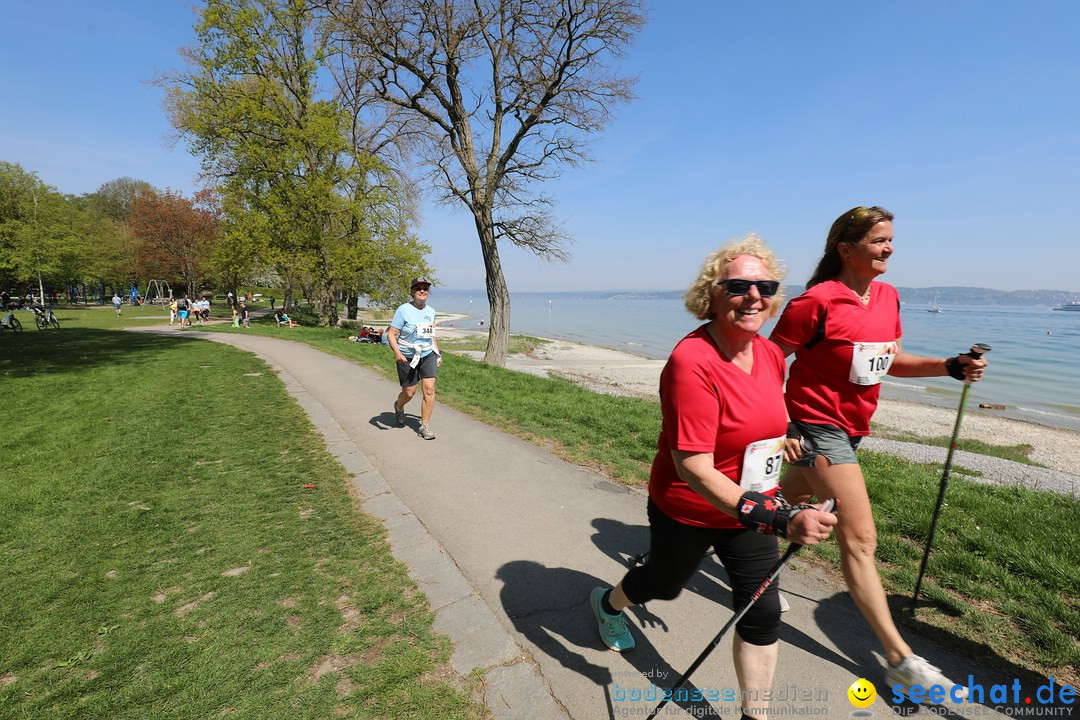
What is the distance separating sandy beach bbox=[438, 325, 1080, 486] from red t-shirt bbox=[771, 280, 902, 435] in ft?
33.2

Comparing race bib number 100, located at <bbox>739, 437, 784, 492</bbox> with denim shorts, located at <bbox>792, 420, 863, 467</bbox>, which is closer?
race bib number 100, located at <bbox>739, 437, 784, 492</bbox>

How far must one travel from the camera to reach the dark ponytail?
2.34 meters

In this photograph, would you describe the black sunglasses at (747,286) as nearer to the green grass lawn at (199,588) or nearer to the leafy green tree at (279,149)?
the green grass lawn at (199,588)

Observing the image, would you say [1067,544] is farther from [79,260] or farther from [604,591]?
[79,260]

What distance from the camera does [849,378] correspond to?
2.36m

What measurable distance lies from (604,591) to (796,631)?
1113 millimetres

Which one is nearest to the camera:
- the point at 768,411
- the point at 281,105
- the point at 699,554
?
the point at 768,411

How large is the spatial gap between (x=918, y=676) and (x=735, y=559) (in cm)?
109

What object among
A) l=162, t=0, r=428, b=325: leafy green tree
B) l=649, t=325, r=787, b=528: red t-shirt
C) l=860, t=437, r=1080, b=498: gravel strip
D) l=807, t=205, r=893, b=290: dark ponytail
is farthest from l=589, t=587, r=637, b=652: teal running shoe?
l=162, t=0, r=428, b=325: leafy green tree

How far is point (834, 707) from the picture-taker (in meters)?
2.17

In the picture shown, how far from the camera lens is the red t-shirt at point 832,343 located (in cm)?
234

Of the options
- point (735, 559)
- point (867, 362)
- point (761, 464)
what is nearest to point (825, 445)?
point (867, 362)

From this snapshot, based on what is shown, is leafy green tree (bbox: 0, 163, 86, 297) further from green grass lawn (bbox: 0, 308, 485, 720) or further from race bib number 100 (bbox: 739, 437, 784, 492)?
race bib number 100 (bbox: 739, 437, 784, 492)

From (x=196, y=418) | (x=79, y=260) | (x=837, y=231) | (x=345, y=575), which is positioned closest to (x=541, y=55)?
(x=196, y=418)
